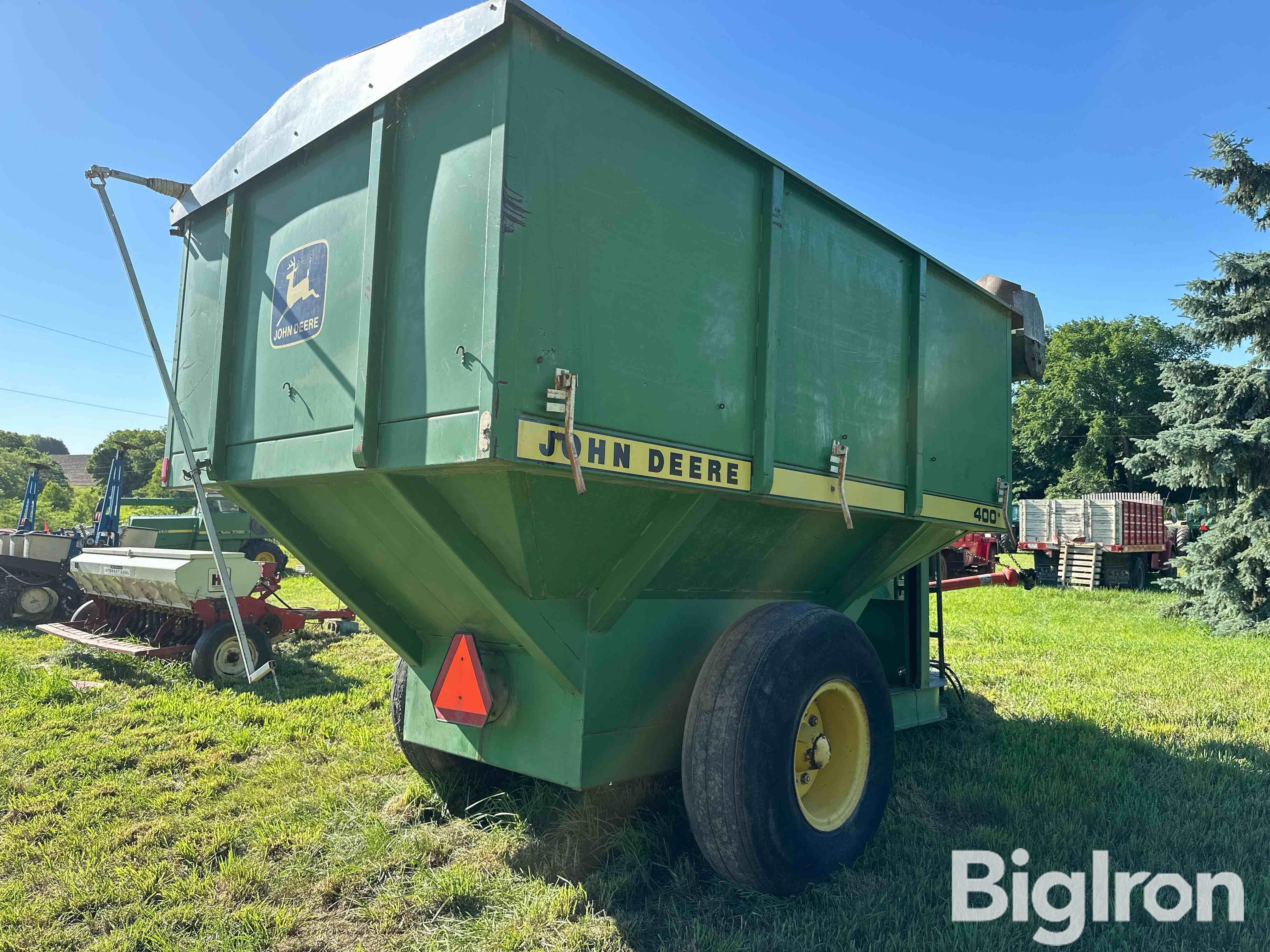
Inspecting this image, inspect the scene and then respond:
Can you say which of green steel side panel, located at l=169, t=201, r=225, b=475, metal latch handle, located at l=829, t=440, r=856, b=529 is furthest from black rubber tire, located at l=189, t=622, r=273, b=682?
metal latch handle, located at l=829, t=440, r=856, b=529

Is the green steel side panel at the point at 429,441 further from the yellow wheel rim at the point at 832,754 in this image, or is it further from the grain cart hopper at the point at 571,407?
the yellow wheel rim at the point at 832,754

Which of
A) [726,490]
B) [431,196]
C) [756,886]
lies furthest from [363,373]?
[756,886]

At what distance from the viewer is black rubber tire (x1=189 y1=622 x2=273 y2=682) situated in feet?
24.6

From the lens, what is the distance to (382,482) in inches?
117

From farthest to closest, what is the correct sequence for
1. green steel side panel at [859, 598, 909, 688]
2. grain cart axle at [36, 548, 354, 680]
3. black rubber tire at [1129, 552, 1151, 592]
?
1. black rubber tire at [1129, 552, 1151, 592]
2. grain cart axle at [36, 548, 354, 680]
3. green steel side panel at [859, 598, 909, 688]

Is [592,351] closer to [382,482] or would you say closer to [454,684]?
[382,482]

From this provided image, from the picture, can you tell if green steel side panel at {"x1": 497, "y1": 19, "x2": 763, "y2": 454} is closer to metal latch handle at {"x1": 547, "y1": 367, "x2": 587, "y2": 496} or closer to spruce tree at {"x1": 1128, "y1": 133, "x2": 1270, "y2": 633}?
metal latch handle at {"x1": 547, "y1": 367, "x2": 587, "y2": 496}

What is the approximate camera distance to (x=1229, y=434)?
12000mm

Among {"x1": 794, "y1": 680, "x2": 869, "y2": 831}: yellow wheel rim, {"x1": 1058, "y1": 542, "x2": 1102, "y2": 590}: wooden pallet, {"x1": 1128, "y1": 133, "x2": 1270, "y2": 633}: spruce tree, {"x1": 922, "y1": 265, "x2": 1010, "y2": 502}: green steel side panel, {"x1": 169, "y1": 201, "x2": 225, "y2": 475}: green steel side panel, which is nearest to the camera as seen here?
{"x1": 794, "y1": 680, "x2": 869, "y2": 831}: yellow wheel rim

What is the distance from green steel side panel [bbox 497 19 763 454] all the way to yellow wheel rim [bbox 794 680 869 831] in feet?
4.26

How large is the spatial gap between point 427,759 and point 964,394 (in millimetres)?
3753

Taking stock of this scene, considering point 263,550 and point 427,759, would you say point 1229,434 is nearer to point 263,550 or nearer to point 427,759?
point 427,759

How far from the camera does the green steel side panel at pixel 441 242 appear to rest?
2709 millimetres

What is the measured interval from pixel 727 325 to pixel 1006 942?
2551 millimetres
